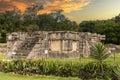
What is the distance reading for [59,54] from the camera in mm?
32969

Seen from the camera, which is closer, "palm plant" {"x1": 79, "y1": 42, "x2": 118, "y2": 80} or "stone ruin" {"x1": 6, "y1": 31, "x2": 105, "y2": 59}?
"palm plant" {"x1": 79, "y1": 42, "x2": 118, "y2": 80}

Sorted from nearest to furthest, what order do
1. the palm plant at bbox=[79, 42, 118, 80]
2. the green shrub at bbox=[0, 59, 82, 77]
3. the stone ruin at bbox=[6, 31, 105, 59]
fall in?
the palm plant at bbox=[79, 42, 118, 80], the green shrub at bbox=[0, 59, 82, 77], the stone ruin at bbox=[6, 31, 105, 59]

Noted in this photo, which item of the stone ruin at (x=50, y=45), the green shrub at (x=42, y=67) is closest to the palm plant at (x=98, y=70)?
the green shrub at (x=42, y=67)

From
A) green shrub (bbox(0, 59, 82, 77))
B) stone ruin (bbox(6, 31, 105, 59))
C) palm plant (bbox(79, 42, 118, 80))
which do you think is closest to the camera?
palm plant (bbox(79, 42, 118, 80))

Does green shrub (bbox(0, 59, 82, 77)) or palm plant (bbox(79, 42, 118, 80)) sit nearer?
palm plant (bbox(79, 42, 118, 80))

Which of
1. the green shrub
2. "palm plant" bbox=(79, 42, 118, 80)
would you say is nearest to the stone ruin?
the green shrub

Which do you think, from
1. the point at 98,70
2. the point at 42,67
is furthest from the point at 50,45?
the point at 98,70

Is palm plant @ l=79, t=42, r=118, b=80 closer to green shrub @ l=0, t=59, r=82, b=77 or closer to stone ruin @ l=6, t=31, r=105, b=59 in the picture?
green shrub @ l=0, t=59, r=82, b=77

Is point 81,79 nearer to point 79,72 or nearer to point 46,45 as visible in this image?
point 79,72

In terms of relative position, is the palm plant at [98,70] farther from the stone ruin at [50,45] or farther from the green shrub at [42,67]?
the stone ruin at [50,45]

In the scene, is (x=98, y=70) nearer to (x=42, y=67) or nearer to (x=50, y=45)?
(x=42, y=67)

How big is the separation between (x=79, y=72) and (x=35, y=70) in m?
3.15

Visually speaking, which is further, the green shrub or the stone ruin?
the stone ruin

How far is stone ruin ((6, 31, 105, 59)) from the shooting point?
108 feet
